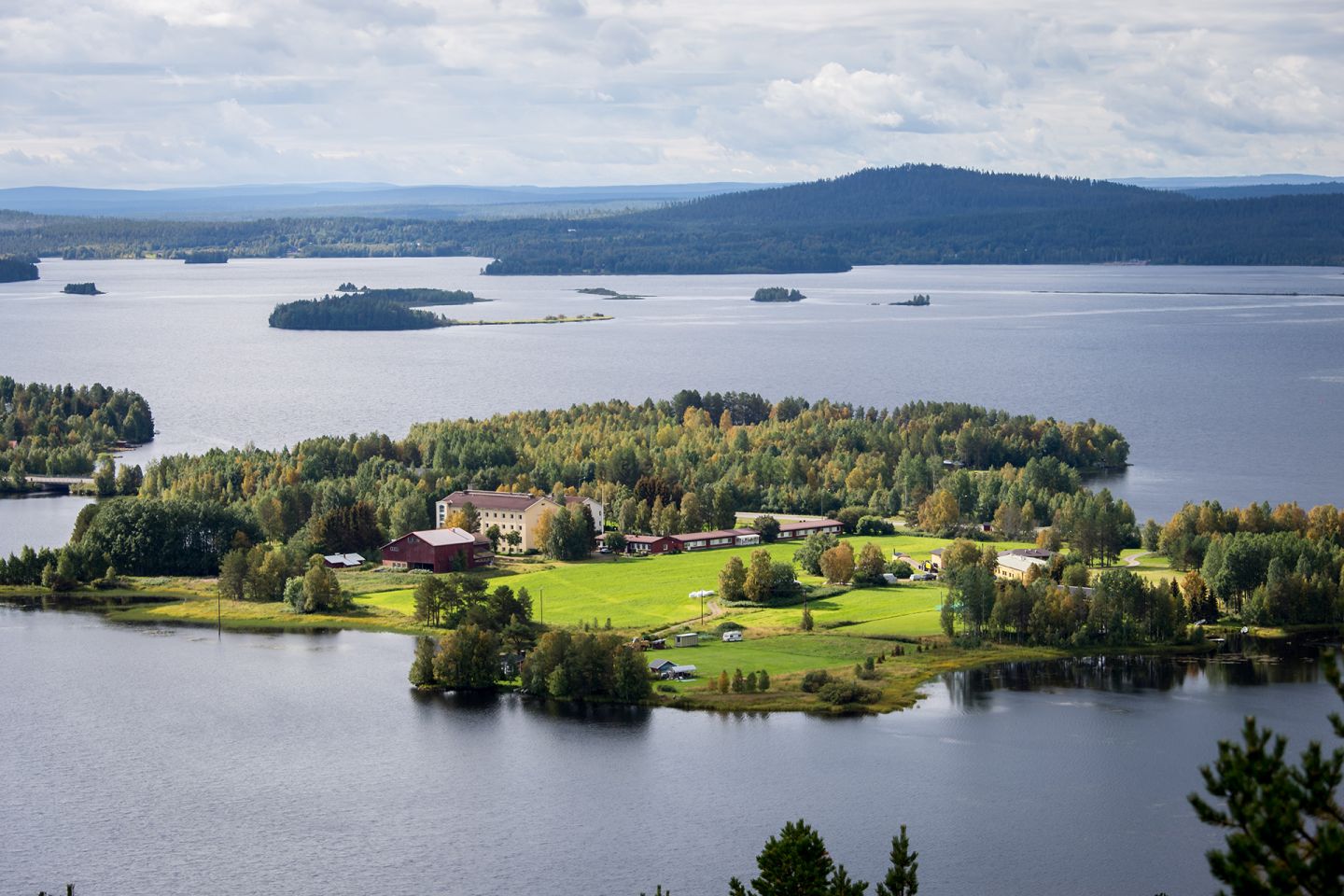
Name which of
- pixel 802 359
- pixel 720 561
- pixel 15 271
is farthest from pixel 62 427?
pixel 15 271

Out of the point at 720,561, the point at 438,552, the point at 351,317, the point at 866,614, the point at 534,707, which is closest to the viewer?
the point at 534,707

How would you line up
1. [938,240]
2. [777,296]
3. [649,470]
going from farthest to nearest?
[938,240] → [777,296] → [649,470]

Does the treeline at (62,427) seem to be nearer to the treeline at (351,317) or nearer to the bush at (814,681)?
the bush at (814,681)

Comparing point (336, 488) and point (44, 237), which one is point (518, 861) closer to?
point (336, 488)

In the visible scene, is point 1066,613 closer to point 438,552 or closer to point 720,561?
point 720,561

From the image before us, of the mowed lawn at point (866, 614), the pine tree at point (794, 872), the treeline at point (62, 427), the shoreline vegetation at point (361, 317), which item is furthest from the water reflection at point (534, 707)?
the shoreline vegetation at point (361, 317)

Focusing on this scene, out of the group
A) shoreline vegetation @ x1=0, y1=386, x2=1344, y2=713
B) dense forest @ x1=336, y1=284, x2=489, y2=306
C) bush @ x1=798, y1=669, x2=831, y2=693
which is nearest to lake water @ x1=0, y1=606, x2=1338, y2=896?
bush @ x1=798, y1=669, x2=831, y2=693

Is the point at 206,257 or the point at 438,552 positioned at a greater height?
the point at 206,257
